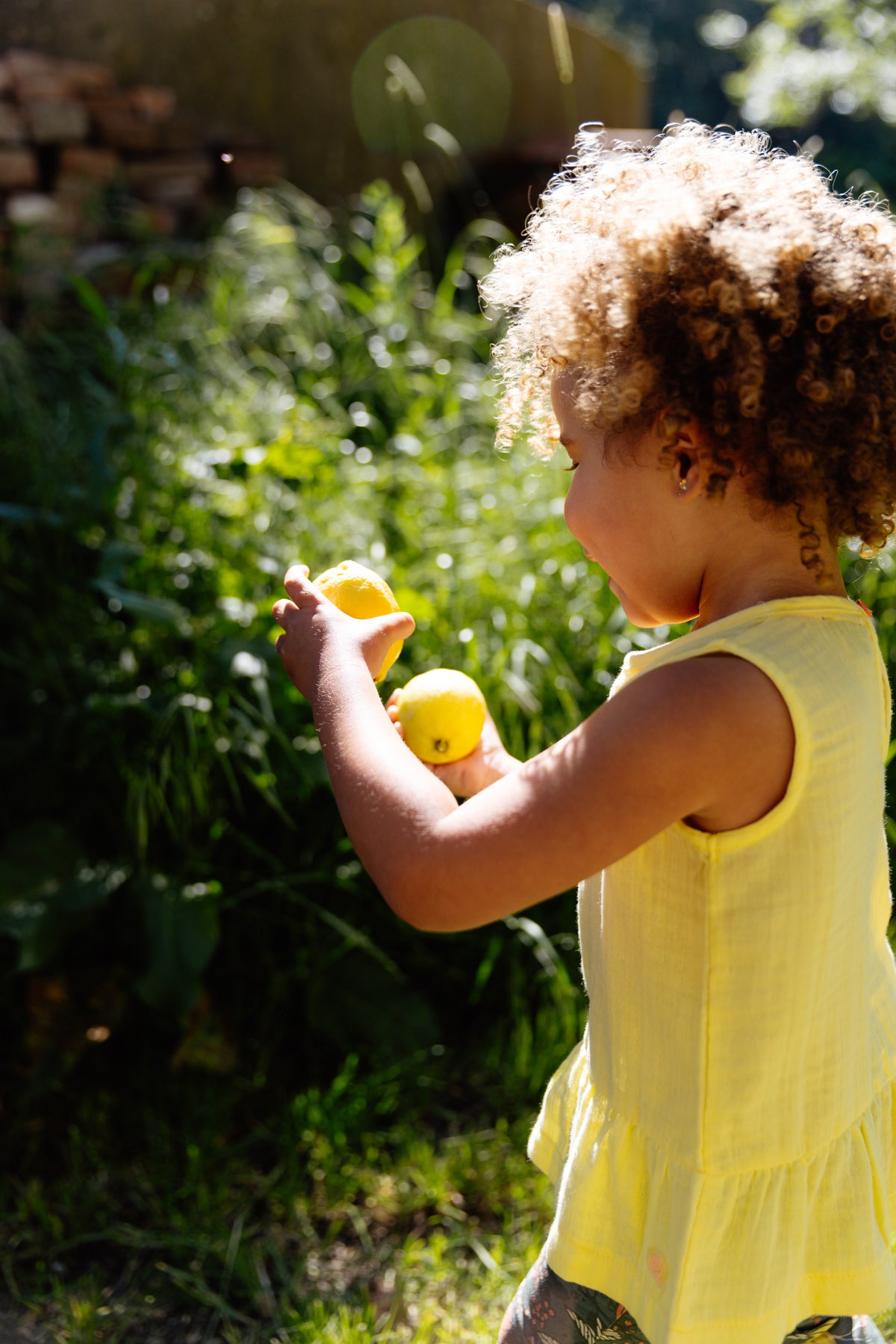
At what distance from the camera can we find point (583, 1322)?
1.31m

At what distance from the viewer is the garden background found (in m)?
2.14

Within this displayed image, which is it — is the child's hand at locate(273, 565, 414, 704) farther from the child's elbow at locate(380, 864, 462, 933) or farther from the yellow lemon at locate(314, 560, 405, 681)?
the child's elbow at locate(380, 864, 462, 933)

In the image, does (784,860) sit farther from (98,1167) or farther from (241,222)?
(241,222)

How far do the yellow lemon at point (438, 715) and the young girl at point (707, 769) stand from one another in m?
0.12

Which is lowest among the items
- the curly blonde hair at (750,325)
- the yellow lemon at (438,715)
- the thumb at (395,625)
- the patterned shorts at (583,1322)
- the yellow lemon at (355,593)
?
the patterned shorts at (583,1322)

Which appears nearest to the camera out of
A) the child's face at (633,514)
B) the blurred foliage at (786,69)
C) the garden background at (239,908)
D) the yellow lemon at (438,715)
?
the child's face at (633,514)

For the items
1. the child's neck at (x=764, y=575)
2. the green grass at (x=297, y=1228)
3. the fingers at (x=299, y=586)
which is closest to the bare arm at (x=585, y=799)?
the child's neck at (x=764, y=575)

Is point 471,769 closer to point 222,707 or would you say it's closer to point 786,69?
point 222,707

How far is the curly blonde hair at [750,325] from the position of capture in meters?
1.05

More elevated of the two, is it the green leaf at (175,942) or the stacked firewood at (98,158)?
the stacked firewood at (98,158)

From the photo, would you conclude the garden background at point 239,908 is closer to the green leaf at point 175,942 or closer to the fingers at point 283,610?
the green leaf at point 175,942

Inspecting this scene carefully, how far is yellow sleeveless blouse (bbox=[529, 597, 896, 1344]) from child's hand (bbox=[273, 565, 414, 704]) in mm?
274

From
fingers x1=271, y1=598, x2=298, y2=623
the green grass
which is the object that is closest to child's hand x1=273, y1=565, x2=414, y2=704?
fingers x1=271, y1=598, x2=298, y2=623

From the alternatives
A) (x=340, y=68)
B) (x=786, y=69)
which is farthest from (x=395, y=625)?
(x=786, y=69)
